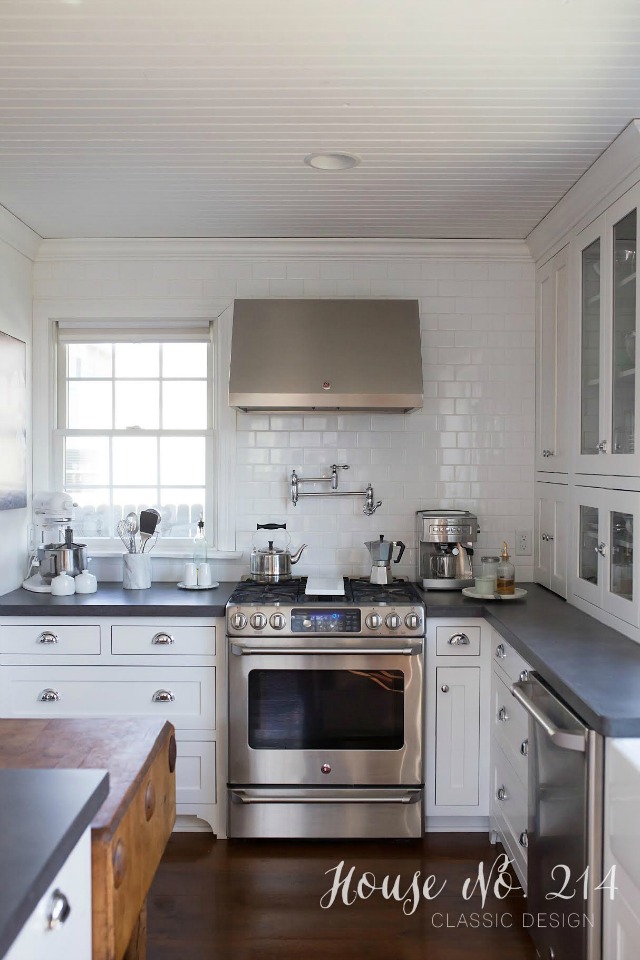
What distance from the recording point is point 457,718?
3498 millimetres

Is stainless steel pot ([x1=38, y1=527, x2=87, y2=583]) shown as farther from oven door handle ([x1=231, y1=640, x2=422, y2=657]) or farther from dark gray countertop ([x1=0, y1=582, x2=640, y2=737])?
oven door handle ([x1=231, y1=640, x2=422, y2=657])

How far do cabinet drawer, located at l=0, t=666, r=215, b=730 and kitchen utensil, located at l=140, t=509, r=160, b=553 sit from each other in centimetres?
72

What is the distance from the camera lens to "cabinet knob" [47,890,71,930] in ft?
3.75

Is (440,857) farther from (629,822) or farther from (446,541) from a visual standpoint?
(629,822)

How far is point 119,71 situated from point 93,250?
1.86 metres

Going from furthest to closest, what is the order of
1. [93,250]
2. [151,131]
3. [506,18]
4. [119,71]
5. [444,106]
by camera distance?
[93,250], [151,131], [444,106], [119,71], [506,18]

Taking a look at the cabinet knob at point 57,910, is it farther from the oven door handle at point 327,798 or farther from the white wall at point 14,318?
the white wall at point 14,318

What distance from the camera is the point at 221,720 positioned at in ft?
11.4

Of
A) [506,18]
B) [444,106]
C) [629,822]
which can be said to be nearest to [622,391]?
[444,106]

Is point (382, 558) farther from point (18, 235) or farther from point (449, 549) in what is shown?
point (18, 235)

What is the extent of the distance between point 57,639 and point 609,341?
259 centimetres

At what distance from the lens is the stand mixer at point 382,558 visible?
3.83 metres

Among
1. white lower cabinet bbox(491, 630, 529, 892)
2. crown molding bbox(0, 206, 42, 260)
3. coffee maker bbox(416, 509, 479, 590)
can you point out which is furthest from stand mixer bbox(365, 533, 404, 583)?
crown molding bbox(0, 206, 42, 260)

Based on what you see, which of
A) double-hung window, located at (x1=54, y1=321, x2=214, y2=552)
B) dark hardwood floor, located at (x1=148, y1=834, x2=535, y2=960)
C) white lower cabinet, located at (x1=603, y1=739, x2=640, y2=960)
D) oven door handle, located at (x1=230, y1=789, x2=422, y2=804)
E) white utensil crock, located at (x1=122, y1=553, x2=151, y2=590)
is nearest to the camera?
white lower cabinet, located at (x1=603, y1=739, x2=640, y2=960)
